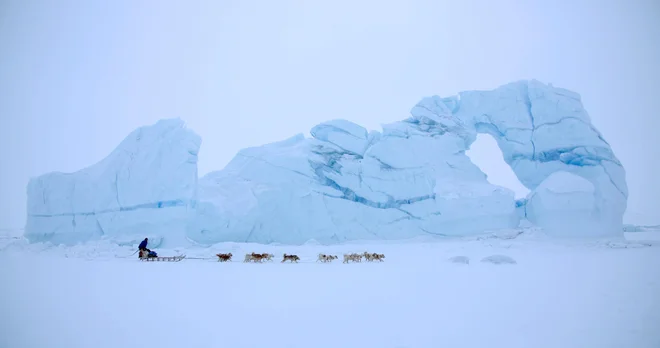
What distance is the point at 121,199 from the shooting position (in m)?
21.1

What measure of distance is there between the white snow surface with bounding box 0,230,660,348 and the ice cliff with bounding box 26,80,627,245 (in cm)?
1123

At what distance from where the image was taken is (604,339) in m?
4.56

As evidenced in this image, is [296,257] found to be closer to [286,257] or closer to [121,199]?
[286,257]

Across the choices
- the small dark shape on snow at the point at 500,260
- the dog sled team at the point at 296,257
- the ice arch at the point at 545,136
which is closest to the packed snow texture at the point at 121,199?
the dog sled team at the point at 296,257

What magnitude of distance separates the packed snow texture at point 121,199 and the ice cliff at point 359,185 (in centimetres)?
5

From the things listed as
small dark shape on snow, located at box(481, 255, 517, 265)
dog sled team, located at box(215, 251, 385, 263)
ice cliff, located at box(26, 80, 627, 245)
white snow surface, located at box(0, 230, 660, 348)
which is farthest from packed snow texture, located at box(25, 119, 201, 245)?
small dark shape on snow, located at box(481, 255, 517, 265)

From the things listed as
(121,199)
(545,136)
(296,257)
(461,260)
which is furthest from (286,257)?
(545,136)

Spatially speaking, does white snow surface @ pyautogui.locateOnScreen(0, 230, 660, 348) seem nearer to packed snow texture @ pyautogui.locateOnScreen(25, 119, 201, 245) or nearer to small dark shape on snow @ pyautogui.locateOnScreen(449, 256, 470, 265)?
small dark shape on snow @ pyautogui.locateOnScreen(449, 256, 470, 265)

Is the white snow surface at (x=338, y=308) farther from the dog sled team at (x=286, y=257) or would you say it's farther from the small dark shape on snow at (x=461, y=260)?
the dog sled team at (x=286, y=257)

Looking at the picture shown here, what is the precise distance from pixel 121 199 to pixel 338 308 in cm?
1860

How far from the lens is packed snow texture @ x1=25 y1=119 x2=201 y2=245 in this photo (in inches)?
814

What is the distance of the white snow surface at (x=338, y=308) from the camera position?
4.75 metres

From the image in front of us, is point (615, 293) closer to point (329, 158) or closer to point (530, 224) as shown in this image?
point (530, 224)

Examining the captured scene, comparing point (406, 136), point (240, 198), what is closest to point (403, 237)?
point (406, 136)
